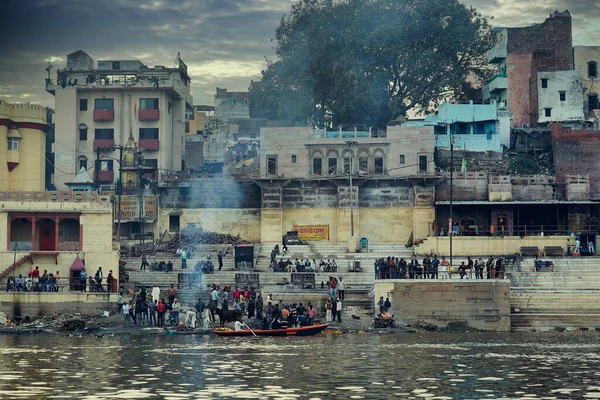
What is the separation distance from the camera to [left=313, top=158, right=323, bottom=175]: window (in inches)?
2822

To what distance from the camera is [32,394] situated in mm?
30750

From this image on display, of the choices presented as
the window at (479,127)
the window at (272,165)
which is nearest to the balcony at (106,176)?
the window at (272,165)

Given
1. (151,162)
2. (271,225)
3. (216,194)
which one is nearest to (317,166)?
(271,225)

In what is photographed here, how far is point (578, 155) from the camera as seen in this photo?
235ft

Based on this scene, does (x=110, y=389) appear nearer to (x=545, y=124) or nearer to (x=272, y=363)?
(x=272, y=363)

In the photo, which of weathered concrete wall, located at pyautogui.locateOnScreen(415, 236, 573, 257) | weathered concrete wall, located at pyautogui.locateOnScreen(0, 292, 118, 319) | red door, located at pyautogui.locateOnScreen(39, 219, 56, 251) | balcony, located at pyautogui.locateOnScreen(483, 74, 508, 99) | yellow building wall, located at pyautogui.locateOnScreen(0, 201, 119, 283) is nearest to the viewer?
weathered concrete wall, located at pyautogui.locateOnScreen(0, 292, 118, 319)

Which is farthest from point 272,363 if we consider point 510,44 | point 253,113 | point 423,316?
point 253,113

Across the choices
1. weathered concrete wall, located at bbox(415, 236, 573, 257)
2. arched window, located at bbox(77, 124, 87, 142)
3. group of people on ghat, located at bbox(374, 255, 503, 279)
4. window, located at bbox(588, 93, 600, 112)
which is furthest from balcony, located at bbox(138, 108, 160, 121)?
window, located at bbox(588, 93, 600, 112)

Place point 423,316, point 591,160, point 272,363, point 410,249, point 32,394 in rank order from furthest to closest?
point 591,160 → point 410,249 → point 423,316 → point 272,363 → point 32,394

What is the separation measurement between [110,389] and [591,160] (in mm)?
45774

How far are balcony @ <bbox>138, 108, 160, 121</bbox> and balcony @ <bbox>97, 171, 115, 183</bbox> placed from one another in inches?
168

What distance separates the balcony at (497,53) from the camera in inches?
3290

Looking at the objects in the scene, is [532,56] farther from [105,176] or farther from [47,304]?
[47,304]

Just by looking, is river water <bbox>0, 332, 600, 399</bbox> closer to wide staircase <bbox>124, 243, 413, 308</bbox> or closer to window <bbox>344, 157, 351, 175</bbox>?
wide staircase <bbox>124, 243, 413, 308</bbox>
